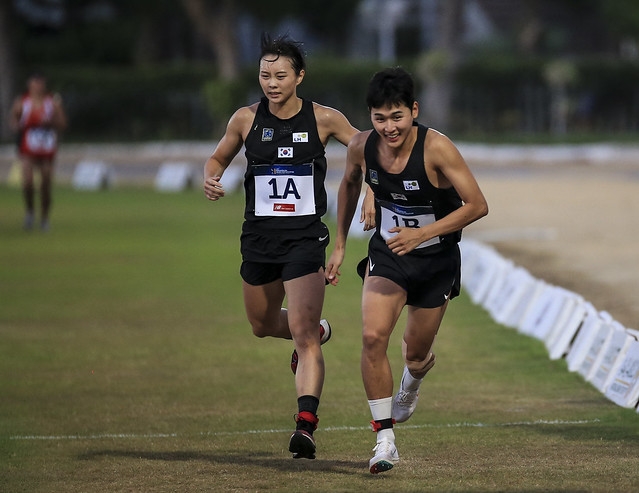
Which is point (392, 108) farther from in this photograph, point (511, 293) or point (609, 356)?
point (511, 293)

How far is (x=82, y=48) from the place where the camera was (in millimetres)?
61688

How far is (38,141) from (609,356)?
47.5 feet

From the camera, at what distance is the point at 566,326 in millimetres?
12234

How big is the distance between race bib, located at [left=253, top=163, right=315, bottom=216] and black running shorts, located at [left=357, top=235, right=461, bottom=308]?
1.81 ft

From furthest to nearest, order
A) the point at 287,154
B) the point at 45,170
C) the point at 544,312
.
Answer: the point at 45,170, the point at 544,312, the point at 287,154

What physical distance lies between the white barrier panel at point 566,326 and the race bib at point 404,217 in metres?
3.76

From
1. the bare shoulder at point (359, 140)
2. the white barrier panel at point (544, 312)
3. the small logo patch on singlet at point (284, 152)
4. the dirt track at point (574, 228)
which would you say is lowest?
the dirt track at point (574, 228)

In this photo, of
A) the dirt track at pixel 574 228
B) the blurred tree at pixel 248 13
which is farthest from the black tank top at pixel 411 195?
the blurred tree at pixel 248 13

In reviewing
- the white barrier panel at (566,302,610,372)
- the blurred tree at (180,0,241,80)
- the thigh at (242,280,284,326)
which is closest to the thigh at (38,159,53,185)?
the white barrier panel at (566,302,610,372)

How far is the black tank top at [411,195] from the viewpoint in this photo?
8102 mm

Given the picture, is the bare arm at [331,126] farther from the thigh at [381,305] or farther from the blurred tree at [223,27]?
the blurred tree at [223,27]

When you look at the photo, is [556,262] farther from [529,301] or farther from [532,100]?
[532,100]

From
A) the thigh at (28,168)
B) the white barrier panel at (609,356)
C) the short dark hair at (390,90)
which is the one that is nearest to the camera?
the short dark hair at (390,90)

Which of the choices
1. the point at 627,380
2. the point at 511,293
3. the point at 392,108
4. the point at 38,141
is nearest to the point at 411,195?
the point at 392,108
